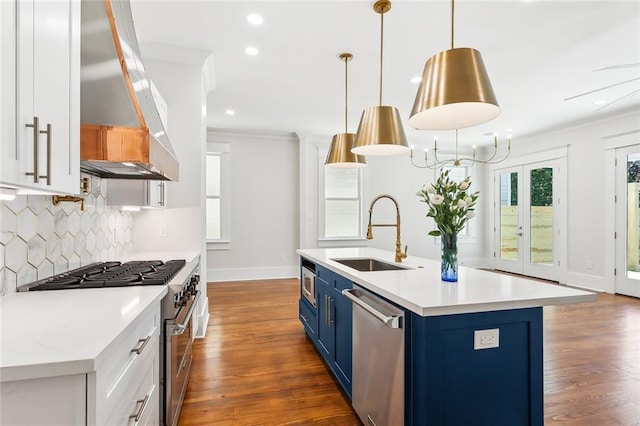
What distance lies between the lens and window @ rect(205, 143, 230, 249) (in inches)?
251

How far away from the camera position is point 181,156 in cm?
343

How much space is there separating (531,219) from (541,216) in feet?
0.68

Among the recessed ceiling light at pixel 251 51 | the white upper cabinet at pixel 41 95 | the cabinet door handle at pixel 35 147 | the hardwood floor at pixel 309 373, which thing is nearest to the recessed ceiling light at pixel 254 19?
the recessed ceiling light at pixel 251 51

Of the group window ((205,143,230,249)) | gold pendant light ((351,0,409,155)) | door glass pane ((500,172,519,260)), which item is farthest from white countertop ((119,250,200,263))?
door glass pane ((500,172,519,260))

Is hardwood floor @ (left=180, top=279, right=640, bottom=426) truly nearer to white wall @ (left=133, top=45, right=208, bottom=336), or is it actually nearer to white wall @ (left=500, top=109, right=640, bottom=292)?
white wall @ (left=133, top=45, right=208, bottom=336)

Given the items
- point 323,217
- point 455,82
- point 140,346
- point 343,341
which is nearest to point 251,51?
point 455,82

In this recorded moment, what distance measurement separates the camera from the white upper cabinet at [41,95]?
3.17ft

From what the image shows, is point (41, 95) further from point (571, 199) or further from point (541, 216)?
point (541, 216)

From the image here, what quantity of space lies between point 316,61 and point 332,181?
360cm

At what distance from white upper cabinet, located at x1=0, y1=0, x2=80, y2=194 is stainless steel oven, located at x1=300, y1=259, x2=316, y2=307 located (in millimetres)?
2090

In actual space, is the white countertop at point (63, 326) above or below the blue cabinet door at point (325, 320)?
above

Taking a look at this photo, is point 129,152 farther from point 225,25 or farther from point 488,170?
point 488,170

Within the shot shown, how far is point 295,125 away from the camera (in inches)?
243

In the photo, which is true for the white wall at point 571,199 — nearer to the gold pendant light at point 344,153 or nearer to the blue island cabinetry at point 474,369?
the gold pendant light at point 344,153
